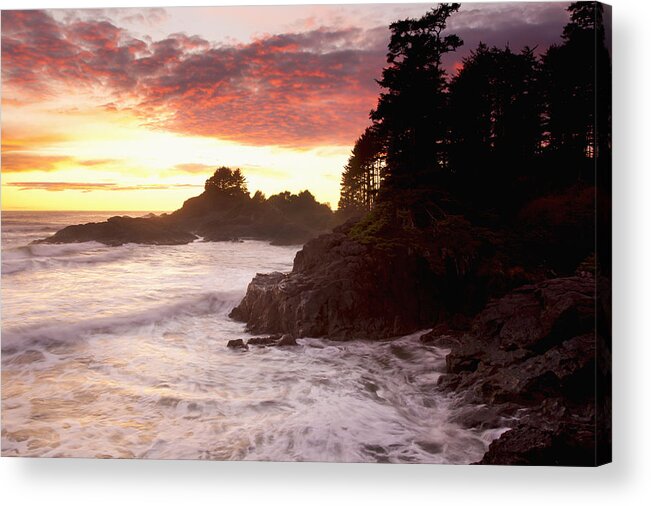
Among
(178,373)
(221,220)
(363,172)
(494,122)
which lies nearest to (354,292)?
(363,172)

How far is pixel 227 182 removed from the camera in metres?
5.50

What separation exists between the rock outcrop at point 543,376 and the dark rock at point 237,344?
2.01 metres

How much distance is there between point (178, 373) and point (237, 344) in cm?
64

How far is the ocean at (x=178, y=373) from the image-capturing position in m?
5.05

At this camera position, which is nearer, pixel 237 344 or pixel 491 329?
pixel 491 329

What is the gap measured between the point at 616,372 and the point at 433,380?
1717mm

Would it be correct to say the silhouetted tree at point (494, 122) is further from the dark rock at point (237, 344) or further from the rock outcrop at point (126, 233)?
the rock outcrop at point (126, 233)

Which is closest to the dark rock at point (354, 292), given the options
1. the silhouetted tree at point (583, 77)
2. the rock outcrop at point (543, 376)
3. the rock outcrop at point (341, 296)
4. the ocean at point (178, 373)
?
the rock outcrop at point (341, 296)

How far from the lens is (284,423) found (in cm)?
508

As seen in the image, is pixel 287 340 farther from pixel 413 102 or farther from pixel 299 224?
pixel 413 102

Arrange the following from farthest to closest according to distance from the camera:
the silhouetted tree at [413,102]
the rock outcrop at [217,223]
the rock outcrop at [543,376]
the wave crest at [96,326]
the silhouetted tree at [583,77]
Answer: the rock outcrop at [217,223]
the wave crest at [96,326]
the silhouetted tree at [413,102]
the silhouetted tree at [583,77]
the rock outcrop at [543,376]

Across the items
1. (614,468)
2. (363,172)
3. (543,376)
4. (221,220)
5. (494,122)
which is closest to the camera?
(543,376)

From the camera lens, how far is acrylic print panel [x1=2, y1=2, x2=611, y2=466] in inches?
199

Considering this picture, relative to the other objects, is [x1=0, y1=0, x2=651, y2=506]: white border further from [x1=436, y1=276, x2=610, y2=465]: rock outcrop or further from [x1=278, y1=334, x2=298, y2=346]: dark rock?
[x1=278, y1=334, x2=298, y2=346]: dark rock
